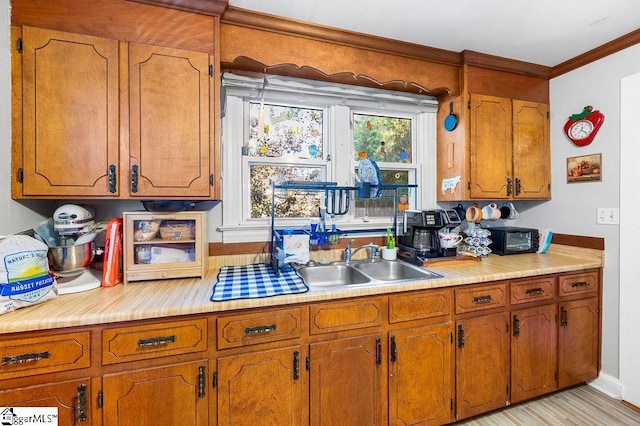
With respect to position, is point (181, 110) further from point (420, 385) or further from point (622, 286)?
point (622, 286)

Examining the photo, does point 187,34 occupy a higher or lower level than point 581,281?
higher

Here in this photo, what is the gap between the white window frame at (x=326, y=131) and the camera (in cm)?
190

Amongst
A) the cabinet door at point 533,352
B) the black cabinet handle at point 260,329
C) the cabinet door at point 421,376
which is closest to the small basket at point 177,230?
the black cabinet handle at point 260,329

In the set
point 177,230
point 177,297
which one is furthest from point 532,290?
point 177,230

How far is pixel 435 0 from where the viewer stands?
1.53 m

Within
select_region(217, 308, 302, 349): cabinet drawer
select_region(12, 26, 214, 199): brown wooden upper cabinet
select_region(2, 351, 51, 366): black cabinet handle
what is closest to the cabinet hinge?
select_region(217, 308, 302, 349): cabinet drawer

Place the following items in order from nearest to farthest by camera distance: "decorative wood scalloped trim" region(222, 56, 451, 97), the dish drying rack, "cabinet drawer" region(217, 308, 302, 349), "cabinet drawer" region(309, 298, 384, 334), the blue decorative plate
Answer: "cabinet drawer" region(217, 308, 302, 349), "cabinet drawer" region(309, 298, 384, 334), "decorative wood scalloped trim" region(222, 56, 451, 97), the dish drying rack, the blue decorative plate

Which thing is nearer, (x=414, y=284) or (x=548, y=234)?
Result: (x=414, y=284)

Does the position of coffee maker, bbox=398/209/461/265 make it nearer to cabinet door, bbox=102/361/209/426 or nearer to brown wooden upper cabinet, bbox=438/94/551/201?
brown wooden upper cabinet, bbox=438/94/551/201

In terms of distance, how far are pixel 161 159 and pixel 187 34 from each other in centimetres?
68

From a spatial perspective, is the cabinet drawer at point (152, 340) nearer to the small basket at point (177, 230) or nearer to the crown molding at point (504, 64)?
the small basket at point (177, 230)

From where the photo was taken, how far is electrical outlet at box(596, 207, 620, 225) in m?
1.95

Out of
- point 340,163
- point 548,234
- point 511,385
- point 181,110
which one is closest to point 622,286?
point 548,234

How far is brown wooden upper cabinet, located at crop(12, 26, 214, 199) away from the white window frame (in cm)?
38
